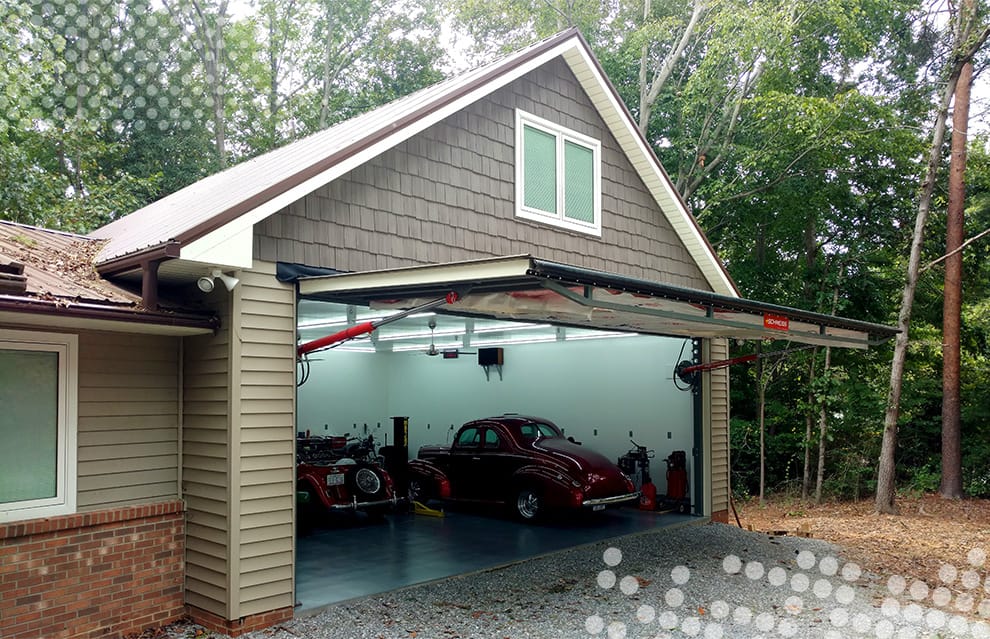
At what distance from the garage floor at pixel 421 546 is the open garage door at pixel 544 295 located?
2.66m

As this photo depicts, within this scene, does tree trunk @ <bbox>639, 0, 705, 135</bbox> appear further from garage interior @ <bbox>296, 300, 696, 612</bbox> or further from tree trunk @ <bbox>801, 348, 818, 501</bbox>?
garage interior @ <bbox>296, 300, 696, 612</bbox>

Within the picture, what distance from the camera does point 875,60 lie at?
1764 cm

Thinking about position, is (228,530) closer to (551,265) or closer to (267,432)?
(267,432)

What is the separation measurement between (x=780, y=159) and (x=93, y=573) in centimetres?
1448

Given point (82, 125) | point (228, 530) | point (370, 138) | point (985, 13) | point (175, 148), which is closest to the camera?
point (228, 530)

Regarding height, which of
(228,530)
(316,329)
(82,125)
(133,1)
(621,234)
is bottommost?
(228,530)

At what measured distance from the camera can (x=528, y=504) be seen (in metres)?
11.3

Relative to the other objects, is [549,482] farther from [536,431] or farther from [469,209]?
[469,209]

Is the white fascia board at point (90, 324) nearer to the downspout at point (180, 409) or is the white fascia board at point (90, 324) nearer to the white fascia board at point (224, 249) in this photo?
the downspout at point (180, 409)

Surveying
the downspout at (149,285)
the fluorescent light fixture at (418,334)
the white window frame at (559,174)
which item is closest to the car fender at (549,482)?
the fluorescent light fixture at (418,334)

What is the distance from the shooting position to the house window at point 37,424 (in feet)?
19.3

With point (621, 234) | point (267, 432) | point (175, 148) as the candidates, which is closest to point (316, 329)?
point (621, 234)

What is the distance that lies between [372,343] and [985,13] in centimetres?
1316

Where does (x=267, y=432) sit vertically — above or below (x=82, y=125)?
below
